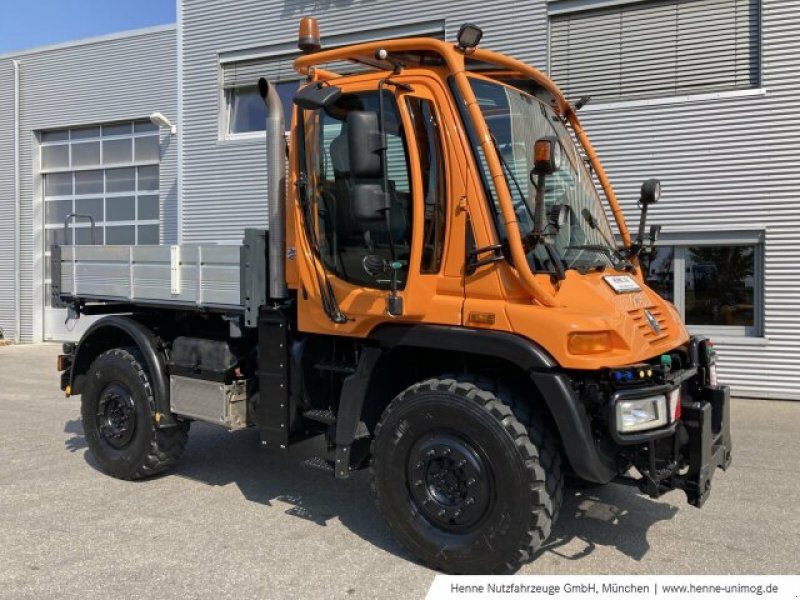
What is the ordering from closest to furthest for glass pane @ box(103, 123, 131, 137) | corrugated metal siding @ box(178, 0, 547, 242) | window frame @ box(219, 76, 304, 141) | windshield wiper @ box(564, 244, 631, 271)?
windshield wiper @ box(564, 244, 631, 271) < corrugated metal siding @ box(178, 0, 547, 242) < window frame @ box(219, 76, 304, 141) < glass pane @ box(103, 123, 131, 137)

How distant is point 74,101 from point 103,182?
6.15 ft

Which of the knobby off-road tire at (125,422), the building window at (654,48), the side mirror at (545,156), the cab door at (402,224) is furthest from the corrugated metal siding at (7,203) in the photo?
the side mirror at (545,156)

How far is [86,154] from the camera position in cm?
1541

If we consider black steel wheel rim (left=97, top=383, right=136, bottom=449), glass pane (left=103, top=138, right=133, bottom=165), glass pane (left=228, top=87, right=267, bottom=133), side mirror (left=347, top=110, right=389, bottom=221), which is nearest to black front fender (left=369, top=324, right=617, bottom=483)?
side mirror (left=347, top=110, right=389, bottom=221)

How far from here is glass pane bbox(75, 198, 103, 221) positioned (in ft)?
50.9

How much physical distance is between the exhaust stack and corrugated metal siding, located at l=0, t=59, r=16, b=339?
13960 mm

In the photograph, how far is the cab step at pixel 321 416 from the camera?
4.27m

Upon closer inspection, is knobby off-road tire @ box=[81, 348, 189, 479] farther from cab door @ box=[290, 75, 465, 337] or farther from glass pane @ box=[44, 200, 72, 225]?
glass pane @ box=[44, 200, 72, 225]

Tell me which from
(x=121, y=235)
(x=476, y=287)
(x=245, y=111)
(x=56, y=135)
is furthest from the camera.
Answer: (x=56, y=135)

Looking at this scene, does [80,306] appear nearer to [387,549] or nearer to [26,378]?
[387,549]

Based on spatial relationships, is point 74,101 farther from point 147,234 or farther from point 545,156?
point 545,156

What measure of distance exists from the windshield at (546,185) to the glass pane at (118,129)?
1268 cm

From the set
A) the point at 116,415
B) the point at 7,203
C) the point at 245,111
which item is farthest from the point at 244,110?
the point at 116,415

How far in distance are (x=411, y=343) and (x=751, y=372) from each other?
280 inches
